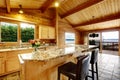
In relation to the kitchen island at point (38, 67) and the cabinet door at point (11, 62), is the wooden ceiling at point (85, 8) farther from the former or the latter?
the kitchen island at point (38, 67)

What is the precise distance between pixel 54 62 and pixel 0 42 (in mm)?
3178

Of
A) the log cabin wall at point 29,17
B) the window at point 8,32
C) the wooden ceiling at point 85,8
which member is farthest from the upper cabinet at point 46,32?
the window at point 8,32

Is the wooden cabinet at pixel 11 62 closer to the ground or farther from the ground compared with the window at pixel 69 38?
closer to the ground

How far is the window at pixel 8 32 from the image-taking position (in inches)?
172

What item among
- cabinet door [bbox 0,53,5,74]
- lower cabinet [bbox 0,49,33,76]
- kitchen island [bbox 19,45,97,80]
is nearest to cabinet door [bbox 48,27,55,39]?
lower cabinet [bbox 0,49,33,76]

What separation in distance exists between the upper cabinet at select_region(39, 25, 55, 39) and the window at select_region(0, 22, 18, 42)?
1.34 m

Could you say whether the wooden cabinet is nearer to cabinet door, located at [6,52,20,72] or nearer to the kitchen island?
cabinet door, located at [6,52,20,72]

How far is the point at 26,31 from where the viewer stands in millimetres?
5246

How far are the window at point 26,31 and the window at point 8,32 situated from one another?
0.38 metres

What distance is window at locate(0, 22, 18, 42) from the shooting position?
4367mm

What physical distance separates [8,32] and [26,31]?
2.99ft

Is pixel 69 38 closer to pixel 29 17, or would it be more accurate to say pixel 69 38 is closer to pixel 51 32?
pixel 51 32

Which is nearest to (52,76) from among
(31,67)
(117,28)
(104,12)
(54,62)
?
(54,62)

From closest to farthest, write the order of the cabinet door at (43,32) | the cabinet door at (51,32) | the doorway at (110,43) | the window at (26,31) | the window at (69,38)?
the window at (26,31), the cabinet door at (43,32), the cabinet door at (51,32), the window at (69,38), the doorway at (110,43)
